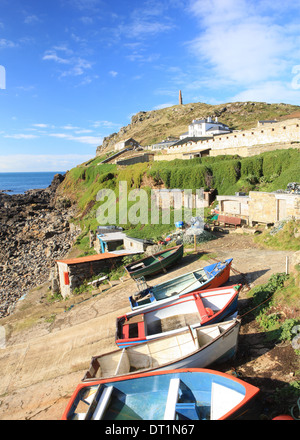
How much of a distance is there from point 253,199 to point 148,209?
1047 cm

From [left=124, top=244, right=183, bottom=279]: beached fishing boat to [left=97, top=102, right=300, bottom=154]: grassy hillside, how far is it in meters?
50.8

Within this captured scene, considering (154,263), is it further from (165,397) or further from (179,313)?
(165,397)

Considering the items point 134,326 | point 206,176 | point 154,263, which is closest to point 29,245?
point 154,263

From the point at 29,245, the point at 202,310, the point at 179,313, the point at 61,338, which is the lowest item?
the point at 61,338

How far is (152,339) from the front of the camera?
7812mm

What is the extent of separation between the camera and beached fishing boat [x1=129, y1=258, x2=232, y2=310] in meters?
10.9

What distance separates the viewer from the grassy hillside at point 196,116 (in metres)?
67.2

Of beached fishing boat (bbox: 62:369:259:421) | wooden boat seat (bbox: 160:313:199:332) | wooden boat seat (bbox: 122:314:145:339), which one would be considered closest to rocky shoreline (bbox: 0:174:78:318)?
wooden boat seat (bbox: 122:314:145:339)

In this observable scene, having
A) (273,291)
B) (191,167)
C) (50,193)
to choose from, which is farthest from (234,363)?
(50,193)

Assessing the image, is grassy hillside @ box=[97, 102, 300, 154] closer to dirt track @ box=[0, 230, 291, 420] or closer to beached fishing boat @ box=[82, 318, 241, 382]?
dirt track @ box=[0, 230, 291, 420]

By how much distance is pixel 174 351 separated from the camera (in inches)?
304

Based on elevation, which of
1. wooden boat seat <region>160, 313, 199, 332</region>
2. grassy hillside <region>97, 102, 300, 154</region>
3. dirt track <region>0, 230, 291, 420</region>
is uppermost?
A: grassy hillside <region>97, 102, 300, 154</region>

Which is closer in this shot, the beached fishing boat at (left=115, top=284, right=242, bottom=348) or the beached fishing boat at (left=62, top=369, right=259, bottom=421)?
the beached fishing boat at (left=62, top=369, right=259, bottom=421)

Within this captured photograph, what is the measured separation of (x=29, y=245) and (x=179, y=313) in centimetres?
2385
